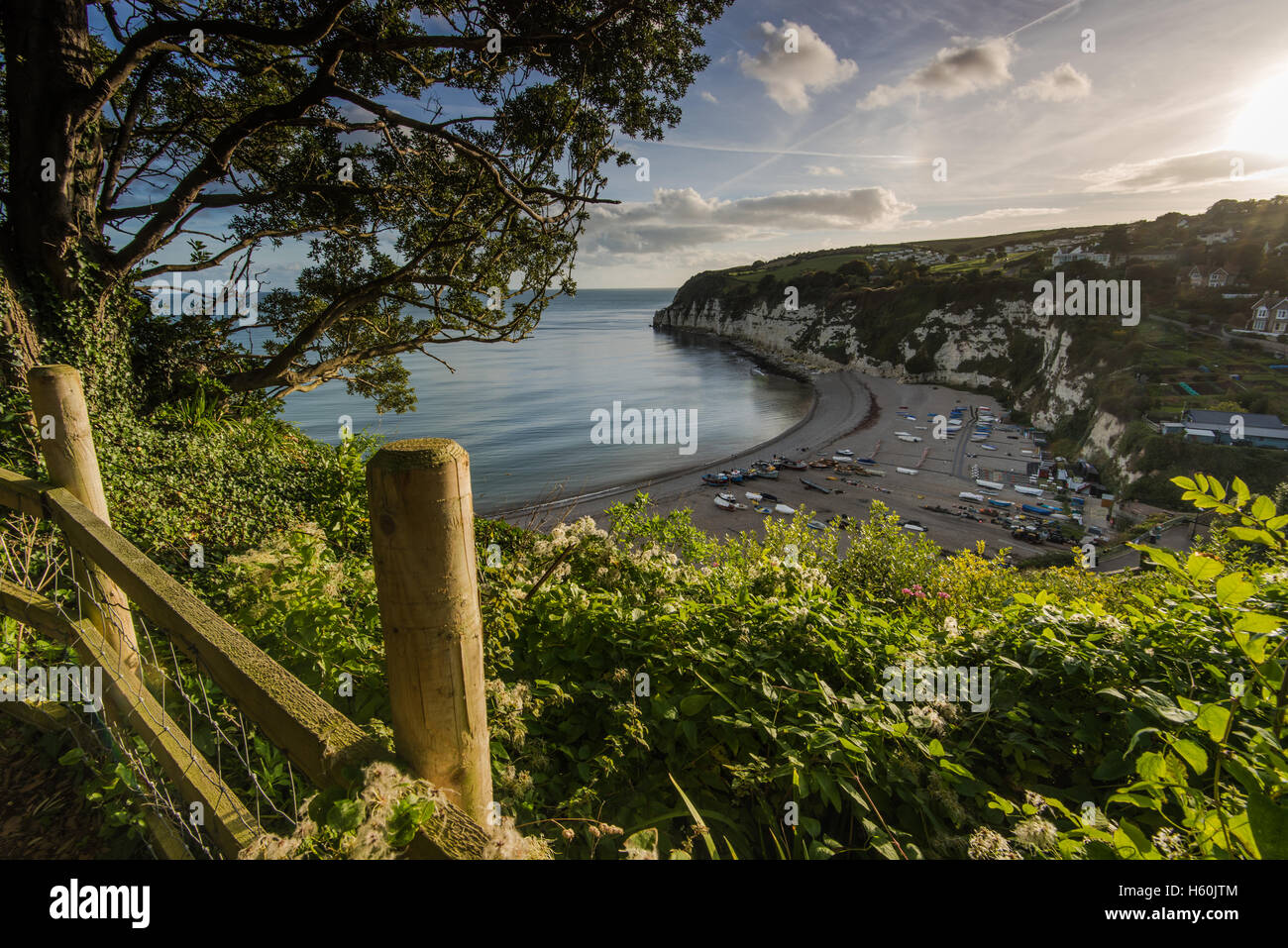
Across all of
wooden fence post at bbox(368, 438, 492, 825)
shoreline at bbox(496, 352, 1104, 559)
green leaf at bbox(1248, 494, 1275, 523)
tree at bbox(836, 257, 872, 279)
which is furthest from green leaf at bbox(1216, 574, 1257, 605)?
tree at bbox(836, 257, 872, 279)

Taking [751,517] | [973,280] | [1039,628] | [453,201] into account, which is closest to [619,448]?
[751,517]

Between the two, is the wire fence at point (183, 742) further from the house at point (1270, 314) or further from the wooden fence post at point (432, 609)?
the house at point (1270, 314)

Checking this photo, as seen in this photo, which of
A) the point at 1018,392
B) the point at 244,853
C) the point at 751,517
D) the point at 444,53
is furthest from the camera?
the point at 1018,392

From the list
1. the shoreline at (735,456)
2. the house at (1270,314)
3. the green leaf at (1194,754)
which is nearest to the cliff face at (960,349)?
the shoreline at (735,456)

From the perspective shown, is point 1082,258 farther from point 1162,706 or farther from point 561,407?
point 1162,706

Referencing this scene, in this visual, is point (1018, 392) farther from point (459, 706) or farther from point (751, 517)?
point (459, 706)

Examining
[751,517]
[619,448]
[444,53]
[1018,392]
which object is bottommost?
[751,517]

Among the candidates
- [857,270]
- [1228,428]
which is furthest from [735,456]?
[857,270]
